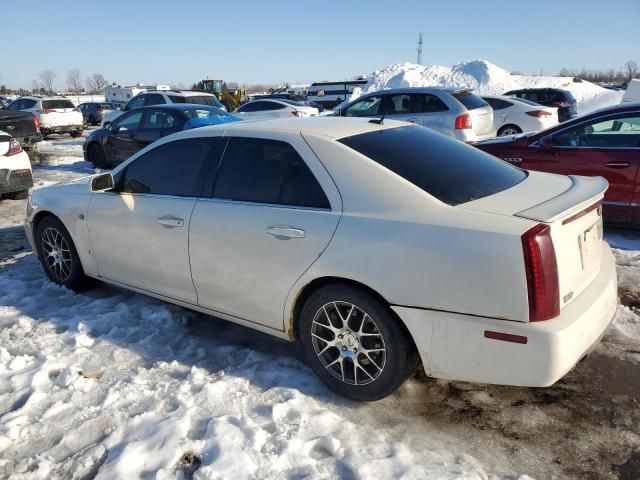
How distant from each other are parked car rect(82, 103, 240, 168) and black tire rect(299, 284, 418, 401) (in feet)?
22.9

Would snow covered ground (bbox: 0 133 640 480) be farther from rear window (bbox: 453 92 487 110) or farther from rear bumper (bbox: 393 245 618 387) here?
rear window (bbox: 453 92 487 110)

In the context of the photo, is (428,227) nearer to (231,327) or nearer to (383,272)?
(383,272)

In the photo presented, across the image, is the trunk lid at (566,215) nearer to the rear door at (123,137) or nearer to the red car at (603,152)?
the red car at (603,152)

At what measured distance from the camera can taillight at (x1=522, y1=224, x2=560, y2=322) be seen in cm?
233

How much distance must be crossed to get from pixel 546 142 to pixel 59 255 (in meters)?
5.44

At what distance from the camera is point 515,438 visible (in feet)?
8.70

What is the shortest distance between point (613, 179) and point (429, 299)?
13.5 feet

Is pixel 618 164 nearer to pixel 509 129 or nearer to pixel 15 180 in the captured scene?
pixel 509 129

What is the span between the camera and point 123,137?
1084cm

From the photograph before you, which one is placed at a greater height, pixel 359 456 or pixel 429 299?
pixel 429 299

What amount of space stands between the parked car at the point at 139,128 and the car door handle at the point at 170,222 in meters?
5.96

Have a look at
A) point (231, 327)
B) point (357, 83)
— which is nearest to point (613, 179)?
point (231, 327)

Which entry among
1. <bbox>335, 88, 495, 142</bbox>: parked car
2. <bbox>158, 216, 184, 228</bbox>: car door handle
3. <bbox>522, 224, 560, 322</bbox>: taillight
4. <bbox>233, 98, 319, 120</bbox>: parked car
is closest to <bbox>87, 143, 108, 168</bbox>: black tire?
<bbox>335, 88, 495, 142</bbox>: parked car

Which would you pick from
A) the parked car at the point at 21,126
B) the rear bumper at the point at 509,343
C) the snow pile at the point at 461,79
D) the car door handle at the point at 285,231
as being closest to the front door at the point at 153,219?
the car door handle at the point at 285,231
